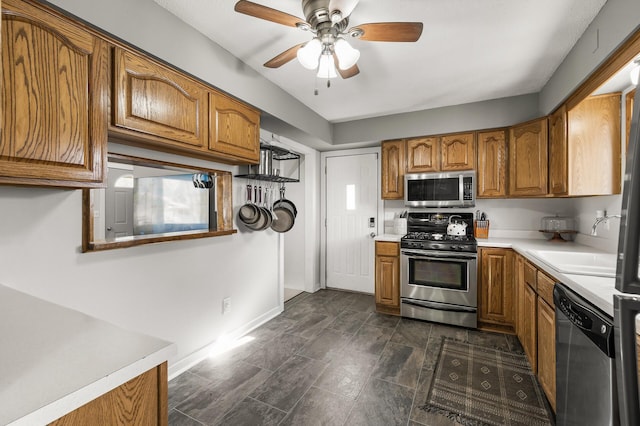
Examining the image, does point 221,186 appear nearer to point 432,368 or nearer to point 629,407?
point 432,368

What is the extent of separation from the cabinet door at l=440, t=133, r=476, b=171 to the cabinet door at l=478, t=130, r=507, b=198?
0.08m

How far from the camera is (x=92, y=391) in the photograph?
0.63 metres

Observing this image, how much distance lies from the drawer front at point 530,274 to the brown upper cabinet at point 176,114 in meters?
2.40

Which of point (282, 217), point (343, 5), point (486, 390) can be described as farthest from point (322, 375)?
point (343, 5)

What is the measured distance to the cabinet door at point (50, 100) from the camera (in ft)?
3.75

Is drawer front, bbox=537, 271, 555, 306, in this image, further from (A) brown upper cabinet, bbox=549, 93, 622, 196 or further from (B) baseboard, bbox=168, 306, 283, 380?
(B) baseboard, bbox=168, 306, 283, 380

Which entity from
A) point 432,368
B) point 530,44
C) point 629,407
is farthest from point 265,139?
point 629,407

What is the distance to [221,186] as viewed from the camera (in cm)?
261

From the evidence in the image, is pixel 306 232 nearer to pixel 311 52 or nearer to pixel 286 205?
pixel 286 205

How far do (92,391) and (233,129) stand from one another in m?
2.02

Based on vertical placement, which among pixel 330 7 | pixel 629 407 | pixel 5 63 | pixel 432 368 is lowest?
pixel 432 368

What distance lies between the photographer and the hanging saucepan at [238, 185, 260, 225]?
2.84 meters

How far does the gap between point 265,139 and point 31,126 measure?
7.14 ft

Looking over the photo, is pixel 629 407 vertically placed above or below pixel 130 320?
above
